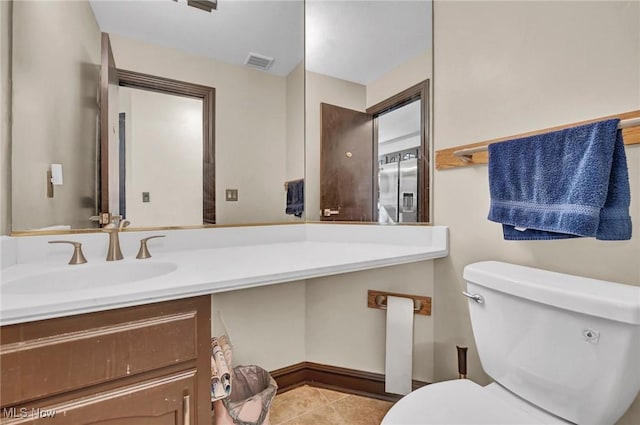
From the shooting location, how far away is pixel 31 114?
3.35 feet

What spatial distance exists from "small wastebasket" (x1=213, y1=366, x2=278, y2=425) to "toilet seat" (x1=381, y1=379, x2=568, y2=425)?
0.59 m

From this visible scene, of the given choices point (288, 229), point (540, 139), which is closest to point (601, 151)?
point (540, 139)

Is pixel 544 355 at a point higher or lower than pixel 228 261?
lower

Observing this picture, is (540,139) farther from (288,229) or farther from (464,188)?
(288,229)

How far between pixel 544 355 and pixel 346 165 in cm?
114

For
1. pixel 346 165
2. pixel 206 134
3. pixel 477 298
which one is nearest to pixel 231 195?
pixel 206 134

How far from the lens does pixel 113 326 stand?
0.68 metres

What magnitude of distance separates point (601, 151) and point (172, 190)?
1.53m

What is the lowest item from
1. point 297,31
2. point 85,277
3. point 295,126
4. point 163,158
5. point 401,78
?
point 85,277

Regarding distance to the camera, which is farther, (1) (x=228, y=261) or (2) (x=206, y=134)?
(2) (x=206, y=134)

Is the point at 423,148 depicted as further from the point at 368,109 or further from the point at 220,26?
the point at 220,26

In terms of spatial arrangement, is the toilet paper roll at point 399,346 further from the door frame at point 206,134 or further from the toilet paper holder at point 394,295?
the door frame at point 206,134

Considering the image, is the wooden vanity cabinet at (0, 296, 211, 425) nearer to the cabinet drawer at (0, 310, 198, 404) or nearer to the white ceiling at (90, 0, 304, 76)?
the cabinet drawer at (0, 310, 198, 404)

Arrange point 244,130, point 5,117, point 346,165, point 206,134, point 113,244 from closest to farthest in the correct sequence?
point 5,117 → point 113,244 → point 206,134 → point 244,130 → point 346,165
